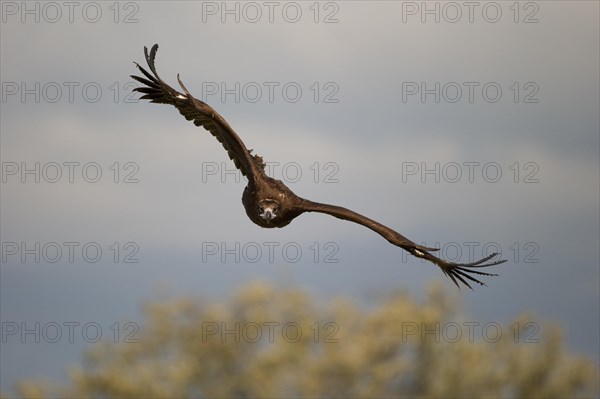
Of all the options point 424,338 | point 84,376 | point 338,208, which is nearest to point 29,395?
point 84,376

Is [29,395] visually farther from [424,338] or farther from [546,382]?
[546,382]

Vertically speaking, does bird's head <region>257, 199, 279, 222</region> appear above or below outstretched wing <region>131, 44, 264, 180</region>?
below

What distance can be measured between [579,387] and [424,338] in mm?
4894

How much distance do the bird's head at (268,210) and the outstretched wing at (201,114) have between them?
1.79ft

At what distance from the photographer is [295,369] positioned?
3809 centimetres

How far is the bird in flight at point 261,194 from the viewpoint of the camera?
18672mm

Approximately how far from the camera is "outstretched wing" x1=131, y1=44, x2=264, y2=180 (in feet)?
62.0

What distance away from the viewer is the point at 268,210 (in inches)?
731

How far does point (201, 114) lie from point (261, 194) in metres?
1.63

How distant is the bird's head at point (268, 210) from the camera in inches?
731

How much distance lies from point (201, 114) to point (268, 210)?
6.27ft

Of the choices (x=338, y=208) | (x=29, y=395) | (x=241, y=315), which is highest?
(x=338, y=208)

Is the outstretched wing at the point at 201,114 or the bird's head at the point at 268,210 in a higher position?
the outstretched wing at the point at 201,114

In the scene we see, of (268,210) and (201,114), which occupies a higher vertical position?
(201,114)
